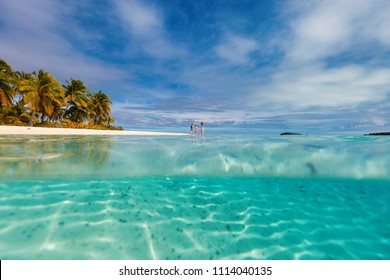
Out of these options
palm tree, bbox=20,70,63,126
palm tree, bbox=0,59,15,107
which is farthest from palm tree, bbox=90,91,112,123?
palm tree, bbox=0,59,15,107

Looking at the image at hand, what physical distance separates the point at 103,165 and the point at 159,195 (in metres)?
3.10

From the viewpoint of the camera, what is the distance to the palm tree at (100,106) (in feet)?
125

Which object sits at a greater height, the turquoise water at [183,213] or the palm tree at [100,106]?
the palm tree at [100,106]

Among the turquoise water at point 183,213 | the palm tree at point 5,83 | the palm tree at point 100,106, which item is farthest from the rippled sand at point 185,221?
the palm tree at point 100,106

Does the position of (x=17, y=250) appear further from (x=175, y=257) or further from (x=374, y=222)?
(x=374, y=222)

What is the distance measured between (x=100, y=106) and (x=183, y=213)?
134 feet

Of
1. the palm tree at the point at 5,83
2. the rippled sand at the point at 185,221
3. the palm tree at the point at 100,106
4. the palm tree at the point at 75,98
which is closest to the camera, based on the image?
the rippled sand at the point at 185,221

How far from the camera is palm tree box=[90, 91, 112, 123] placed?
38.1 metres

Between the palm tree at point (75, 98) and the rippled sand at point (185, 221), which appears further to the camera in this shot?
the palm tree at point (75, 98)

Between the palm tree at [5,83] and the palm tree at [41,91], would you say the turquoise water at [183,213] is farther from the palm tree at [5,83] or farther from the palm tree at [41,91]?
the palm tree at [41,91]

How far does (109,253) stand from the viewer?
2432 millimetres

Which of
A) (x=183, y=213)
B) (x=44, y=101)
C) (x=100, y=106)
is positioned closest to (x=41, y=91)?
(x=44, y=101)
